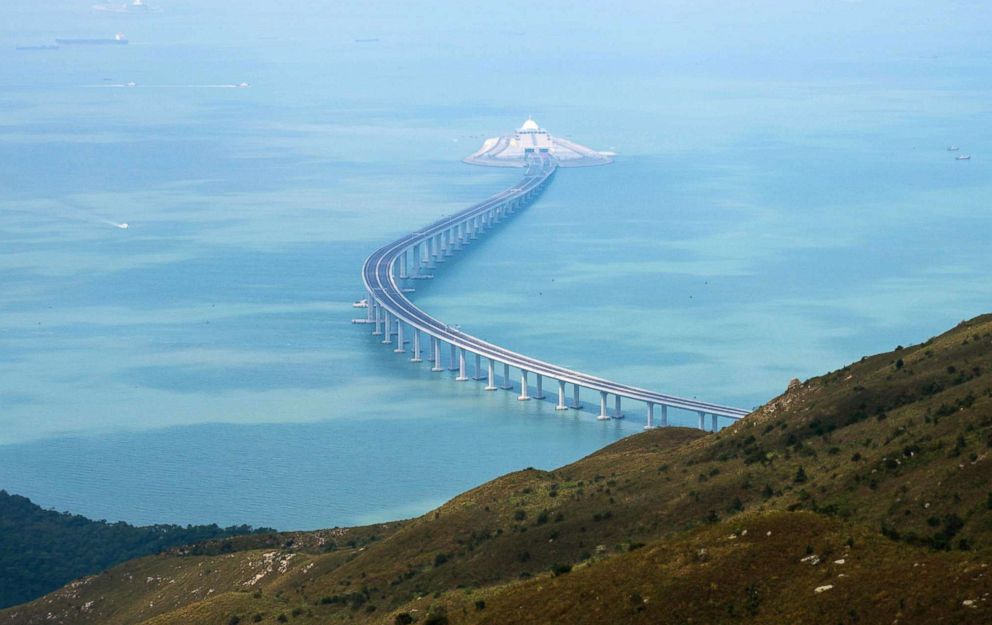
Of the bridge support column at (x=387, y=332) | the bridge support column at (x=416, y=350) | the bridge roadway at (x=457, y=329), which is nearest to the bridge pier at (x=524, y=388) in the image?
the bridge roadway at (x=457, y=329)

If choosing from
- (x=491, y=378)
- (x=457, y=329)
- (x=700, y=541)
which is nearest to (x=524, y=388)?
(x=491, y=378)

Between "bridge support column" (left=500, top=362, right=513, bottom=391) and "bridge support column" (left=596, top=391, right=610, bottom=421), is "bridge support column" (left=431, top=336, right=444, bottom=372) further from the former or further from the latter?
"bridge support column" (left=596, top=391, right=610, bottom=421)

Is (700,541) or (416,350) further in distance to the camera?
(416,350)

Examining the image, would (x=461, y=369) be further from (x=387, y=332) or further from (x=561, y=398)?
(x=387, y=332)

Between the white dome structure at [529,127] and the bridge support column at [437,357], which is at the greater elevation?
the white dome structure at [529,127]

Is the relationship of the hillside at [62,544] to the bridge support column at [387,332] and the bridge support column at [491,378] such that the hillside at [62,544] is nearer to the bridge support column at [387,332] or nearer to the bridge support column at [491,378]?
the bridge support column at [491,378]

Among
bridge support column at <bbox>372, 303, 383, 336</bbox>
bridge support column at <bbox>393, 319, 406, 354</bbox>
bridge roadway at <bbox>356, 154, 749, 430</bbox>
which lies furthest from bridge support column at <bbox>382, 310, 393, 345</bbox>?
bridge support column at <bbox>393, 319, 406, 354</bbox>
